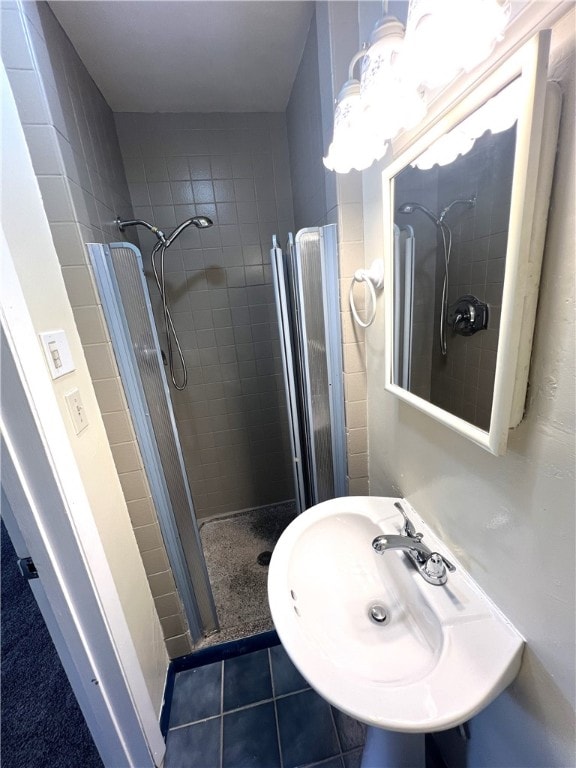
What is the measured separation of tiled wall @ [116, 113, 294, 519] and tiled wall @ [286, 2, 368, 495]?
0.31 meters

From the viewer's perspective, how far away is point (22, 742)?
1068 mm

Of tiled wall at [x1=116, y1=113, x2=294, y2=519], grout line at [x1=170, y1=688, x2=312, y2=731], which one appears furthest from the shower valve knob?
grout line at [x1=170, y1=688, x2=312, y2=731]

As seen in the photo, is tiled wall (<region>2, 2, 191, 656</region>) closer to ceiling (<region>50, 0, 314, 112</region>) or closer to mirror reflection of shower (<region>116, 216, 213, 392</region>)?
ceiling (<region>50, 0, 314, 112</region>)

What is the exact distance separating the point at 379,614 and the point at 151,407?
0.93m

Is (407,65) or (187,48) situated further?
(187,48)

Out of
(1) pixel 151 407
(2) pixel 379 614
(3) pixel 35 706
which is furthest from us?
(3) pixel 35 706

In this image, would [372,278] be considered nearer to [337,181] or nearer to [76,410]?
[337,181]

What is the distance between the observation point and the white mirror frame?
39cm

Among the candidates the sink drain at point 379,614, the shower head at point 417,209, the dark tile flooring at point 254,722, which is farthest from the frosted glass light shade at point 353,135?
the dark tile flooring at point 254,722

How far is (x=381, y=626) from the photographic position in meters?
0.77

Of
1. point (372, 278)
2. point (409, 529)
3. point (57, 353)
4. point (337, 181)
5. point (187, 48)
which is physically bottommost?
point (409, 529)

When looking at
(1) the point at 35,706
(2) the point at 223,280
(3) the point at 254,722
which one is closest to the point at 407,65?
(2) the point at 223,280

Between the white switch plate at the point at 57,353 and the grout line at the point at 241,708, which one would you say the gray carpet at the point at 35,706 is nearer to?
the grout line at the point at 241,708

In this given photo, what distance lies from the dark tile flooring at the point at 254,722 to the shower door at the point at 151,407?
0.68 ft
